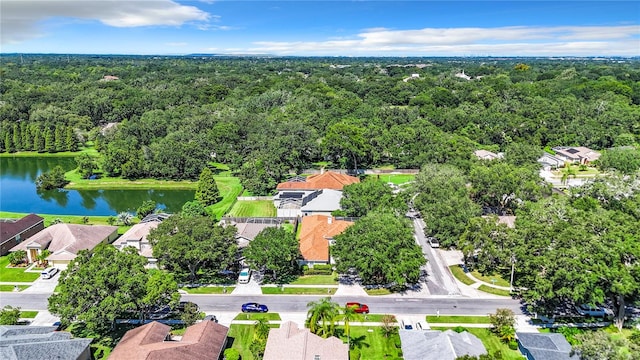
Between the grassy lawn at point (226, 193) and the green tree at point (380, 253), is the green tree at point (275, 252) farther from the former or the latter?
the grassy lawn at point (226, 193)

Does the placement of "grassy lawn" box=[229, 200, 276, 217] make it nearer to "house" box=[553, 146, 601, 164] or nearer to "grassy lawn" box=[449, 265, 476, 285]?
"grassy lawn" box=[449, 265, 476, 285]

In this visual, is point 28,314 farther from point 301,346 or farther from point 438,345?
point 438,345

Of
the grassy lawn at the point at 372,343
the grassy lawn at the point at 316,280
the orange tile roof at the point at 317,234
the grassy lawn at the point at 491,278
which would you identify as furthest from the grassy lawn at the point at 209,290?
the grassy lawn at the point at 491,278

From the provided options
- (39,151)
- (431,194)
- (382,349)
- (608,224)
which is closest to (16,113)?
(39,151)

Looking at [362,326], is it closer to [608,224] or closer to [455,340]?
[455,340]

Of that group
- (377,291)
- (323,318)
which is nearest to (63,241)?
(323,318)

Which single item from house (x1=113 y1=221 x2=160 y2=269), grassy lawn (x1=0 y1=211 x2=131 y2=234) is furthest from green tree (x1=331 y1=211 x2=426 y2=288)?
grassy lawn (x1=0 y1=211 x2=131 y2=234)
